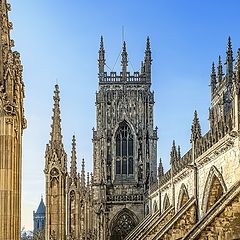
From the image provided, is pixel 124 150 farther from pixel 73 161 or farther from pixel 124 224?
pixel 73 161

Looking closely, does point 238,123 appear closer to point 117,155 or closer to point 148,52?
point 117,155

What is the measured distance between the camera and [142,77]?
63.9m

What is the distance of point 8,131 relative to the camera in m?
9.41

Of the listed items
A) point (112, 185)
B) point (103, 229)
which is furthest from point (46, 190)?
point (112, 185)

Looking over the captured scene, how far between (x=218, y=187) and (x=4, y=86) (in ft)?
63.0

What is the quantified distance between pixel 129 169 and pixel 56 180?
140 ft

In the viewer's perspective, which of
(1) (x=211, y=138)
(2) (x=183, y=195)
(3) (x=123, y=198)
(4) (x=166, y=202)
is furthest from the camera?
(3) (x=123, y=198)

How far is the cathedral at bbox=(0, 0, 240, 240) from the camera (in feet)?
31.3

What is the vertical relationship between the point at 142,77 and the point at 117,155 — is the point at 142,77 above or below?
above

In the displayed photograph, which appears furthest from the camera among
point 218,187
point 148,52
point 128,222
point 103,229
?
point 148,52

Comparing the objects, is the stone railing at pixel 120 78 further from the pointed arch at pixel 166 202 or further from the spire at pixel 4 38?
the spire at pixel 4 38

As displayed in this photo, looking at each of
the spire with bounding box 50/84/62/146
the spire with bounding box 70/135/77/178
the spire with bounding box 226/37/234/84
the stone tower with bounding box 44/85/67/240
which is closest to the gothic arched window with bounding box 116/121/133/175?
the spire with bounding box 226/37/234/84

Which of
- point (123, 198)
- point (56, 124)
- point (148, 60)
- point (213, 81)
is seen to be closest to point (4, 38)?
point (56, 124)

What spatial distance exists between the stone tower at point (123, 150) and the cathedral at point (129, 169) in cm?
10
